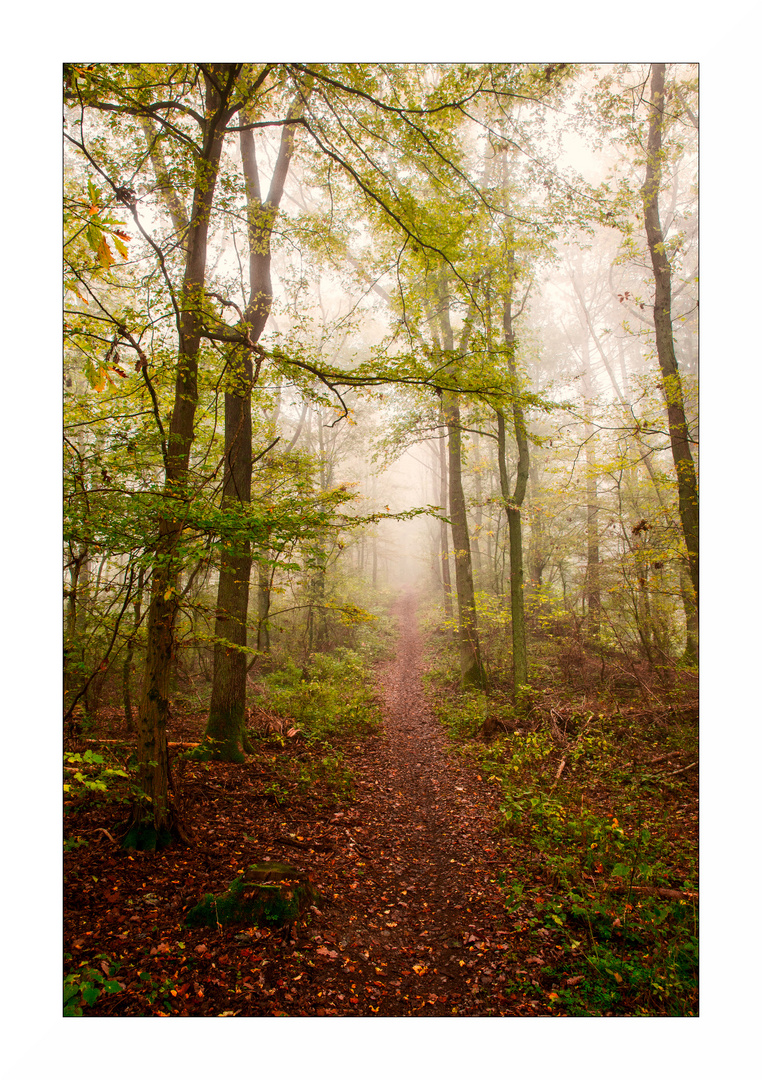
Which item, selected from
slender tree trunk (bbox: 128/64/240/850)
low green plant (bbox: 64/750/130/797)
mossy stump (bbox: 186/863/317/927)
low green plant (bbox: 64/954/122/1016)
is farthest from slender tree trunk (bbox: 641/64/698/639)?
low green plant (bbox: 64/954/122/1016)

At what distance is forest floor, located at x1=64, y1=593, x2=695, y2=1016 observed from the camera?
209 cm

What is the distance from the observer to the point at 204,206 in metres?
3.79

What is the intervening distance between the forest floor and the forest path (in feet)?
0.03

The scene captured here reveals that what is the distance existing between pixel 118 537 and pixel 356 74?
13.7 feet

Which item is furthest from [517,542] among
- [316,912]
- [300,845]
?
[316,912]

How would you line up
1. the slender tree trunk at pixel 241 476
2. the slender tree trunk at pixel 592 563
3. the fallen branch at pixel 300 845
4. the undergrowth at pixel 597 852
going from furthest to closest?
the slender tree trunk at pixel 592 563
the slender tree trunk at pixel 241 476
the fallen branch at pixel 300 845
the undergrowth at pixel 597 852

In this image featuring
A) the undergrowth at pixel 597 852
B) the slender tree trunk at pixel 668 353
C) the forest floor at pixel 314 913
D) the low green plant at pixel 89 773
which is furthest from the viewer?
the slender tree trunk at pixel 668 353

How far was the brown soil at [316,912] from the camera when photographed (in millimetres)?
2105

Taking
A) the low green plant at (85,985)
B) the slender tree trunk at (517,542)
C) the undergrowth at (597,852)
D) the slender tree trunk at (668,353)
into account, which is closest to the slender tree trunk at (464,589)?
the slender tree trunk at (517,542)

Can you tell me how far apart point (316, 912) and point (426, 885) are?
97 centimetres

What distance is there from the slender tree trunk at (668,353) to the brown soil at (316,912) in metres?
3.62

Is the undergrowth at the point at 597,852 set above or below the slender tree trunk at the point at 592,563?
below

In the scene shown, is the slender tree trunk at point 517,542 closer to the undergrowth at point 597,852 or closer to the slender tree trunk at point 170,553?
the undergrowth at point 597,852

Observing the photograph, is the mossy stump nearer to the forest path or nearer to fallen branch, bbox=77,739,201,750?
the forest path
